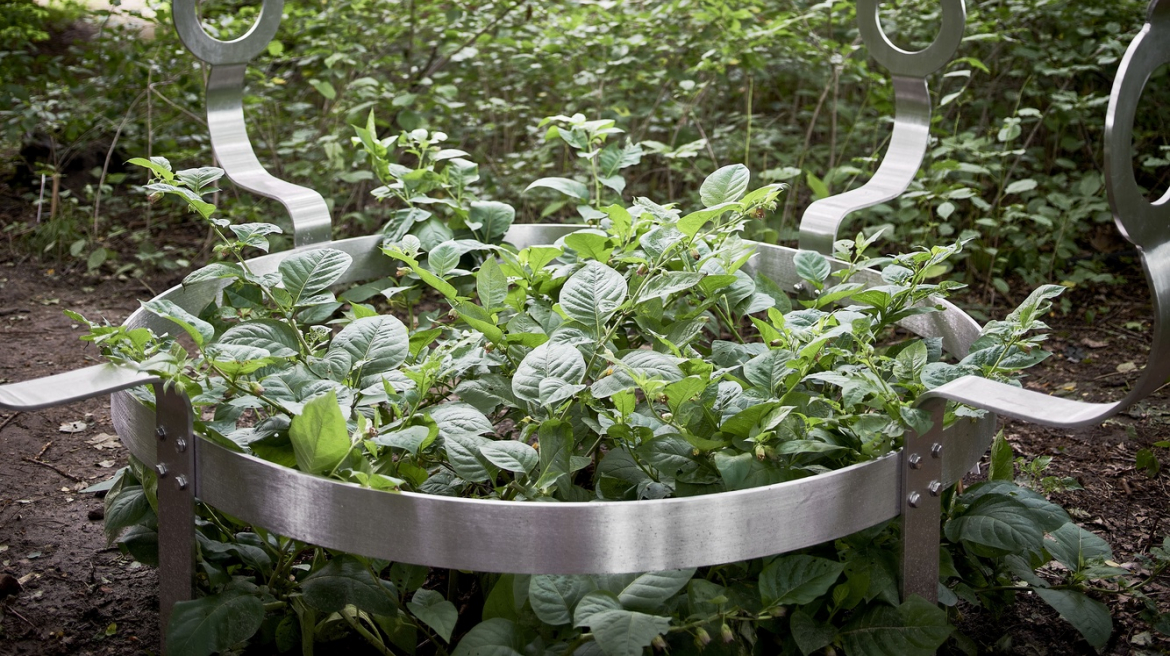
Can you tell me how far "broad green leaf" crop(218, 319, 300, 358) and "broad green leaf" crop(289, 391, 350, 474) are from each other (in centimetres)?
16

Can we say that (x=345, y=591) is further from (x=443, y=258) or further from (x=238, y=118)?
(x=238, y=118)

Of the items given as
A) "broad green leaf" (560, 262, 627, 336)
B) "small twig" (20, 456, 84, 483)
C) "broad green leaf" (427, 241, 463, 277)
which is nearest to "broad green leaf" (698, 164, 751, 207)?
"broad green leaf" (560, 262, 627, 336)

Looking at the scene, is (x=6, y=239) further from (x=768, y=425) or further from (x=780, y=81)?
(x=768, y=425)

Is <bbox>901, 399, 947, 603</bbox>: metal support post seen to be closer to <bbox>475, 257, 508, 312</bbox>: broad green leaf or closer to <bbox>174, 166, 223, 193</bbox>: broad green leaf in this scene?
<bbox>475, 257, 508, 312</bbox>: broad green leaf

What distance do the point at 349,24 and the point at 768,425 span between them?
7.41 ft

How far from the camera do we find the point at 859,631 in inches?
40.1

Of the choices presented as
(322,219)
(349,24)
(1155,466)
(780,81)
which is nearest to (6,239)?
(349,24)

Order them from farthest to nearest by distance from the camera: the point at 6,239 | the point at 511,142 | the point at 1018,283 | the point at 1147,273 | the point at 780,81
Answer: the point at 780,81 → the point at 511,142 → the point at 6,239 → the point at 1018,283 → the point at 1147,273

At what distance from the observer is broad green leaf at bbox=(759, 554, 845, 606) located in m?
0.97

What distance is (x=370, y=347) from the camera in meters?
1.07

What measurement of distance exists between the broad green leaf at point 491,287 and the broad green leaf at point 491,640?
38 cm

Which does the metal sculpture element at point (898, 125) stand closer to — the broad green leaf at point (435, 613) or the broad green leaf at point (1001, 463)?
the broad green leaf at point (1001, 463)

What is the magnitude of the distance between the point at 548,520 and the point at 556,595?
0.15 metres

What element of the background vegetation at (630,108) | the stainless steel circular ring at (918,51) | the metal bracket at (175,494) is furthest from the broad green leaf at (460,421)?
the background vegetation at (630,108)
